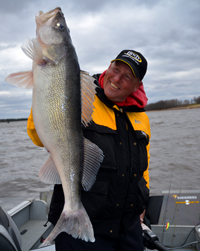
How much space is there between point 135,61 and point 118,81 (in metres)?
0.34

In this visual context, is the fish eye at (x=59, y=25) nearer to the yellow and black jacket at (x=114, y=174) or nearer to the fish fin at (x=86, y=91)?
the fish fin at (x=86, y=91)

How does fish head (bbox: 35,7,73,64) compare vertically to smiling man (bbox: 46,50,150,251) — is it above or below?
above

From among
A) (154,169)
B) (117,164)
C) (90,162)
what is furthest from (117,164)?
(154,169)

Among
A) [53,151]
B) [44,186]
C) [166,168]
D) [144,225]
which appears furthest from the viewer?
[166,168]

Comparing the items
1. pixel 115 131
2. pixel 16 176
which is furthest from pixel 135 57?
pixel 16 176

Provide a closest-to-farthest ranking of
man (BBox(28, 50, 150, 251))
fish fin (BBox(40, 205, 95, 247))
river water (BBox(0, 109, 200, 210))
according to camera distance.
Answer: fish fin (BBox(40, 205, 95, 247)) < man (BBox(28, 50, 150, 251)) < river water (BBox(0, 109, 200, 210))

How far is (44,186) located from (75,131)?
828 centimetres

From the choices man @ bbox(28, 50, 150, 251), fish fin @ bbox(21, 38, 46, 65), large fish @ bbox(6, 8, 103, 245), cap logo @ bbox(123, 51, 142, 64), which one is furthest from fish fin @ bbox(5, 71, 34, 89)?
cap logo @ bbox(123, 51, 142, 64)

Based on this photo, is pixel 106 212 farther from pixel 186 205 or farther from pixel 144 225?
pixel 186 205

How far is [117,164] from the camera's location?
7.82 ft

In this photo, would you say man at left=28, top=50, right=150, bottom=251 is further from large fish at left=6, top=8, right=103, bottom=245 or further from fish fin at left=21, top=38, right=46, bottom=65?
fish fin at left=21, top=38, right=46, bottom=65

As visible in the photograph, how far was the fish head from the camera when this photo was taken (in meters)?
1.74

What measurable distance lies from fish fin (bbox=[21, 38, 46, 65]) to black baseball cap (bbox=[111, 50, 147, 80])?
123cm

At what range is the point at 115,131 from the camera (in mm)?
2465
